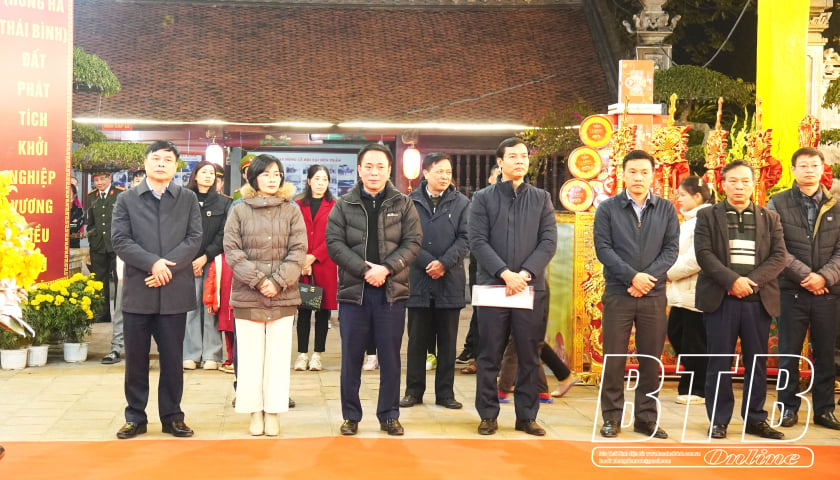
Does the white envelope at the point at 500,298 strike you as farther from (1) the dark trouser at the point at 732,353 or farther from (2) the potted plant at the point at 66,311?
(2) the potted plant at the point at 66,311

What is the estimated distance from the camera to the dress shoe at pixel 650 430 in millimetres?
5180

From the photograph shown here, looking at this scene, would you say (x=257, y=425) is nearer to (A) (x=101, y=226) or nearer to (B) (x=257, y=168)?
(B) (x=257, y=168)

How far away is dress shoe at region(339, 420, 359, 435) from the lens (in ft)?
16.8

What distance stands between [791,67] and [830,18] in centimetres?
512

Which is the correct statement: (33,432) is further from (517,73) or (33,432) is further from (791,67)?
(517,73)

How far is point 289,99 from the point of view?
13.7 meters

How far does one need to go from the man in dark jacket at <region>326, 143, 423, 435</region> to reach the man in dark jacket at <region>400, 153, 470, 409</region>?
0.70 metres

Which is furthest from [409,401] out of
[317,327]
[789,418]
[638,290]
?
[789,418]

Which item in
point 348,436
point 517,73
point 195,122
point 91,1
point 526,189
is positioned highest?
point 91,1

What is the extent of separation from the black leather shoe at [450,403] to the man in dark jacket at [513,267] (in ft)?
2.15

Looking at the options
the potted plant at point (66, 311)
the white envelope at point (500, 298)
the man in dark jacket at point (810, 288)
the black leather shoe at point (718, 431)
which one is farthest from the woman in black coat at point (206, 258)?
the man in dark jacket at point (810, 288)

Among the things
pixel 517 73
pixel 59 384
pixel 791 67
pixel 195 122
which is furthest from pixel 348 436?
pixel 517 73

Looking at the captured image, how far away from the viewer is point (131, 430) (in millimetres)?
4996

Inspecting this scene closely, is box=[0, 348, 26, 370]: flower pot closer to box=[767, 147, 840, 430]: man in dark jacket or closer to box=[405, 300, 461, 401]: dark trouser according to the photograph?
box=[405, 300, 461, 401]: dark trouser
